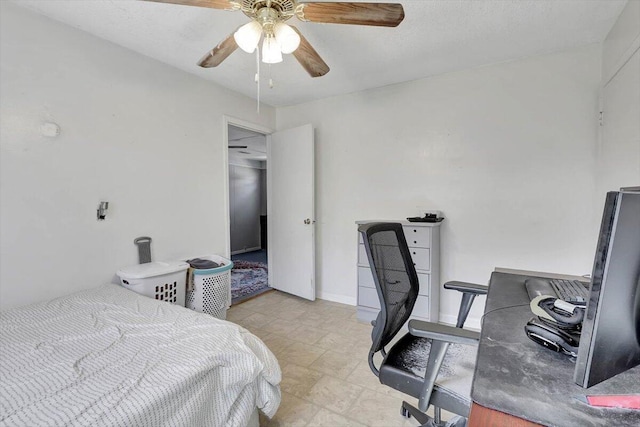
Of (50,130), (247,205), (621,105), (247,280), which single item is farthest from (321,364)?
(247,205)

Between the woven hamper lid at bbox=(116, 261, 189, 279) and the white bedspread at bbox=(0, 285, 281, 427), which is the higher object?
the woven hamper lid at bbox=(116, 261, 189, 279)

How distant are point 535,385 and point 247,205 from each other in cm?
623

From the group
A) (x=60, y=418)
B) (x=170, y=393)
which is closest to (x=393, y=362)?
(x=170, y=393)

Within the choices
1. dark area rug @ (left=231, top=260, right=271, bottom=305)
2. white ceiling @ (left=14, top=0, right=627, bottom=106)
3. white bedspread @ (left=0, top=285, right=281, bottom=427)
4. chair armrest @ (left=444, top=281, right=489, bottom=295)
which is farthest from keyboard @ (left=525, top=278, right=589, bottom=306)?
dark area rug @ (left=231, top=260, right=271, bottom=305)

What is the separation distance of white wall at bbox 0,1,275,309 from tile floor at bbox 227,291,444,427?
3.58 feet

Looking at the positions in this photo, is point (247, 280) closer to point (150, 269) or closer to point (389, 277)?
point (150, 269)

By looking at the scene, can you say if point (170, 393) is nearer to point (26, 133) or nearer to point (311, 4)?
point (311, 4)

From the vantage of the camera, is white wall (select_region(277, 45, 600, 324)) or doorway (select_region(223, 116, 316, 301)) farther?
doorway (select_region(223, 116, 316, 301))

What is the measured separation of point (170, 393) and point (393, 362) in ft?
2.85

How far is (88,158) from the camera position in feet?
6.66

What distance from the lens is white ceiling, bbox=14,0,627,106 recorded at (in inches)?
68.9

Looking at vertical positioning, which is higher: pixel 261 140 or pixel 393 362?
pixel 261 140

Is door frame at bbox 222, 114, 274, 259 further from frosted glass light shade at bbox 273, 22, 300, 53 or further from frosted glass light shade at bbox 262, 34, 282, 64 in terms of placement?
frosted glass light shade at bbox 273, 22, 300, 53

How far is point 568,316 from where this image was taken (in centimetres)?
86
